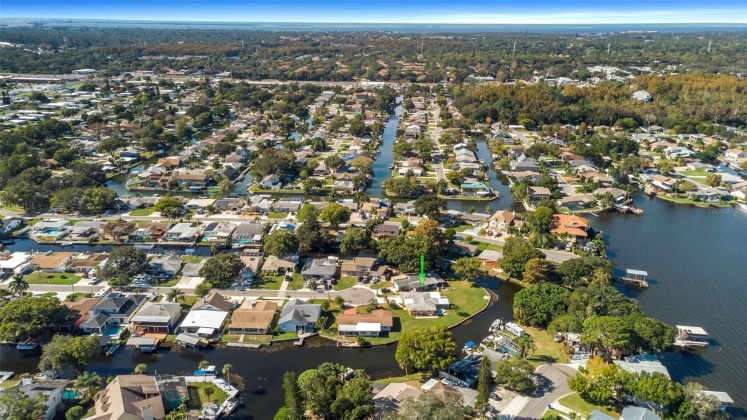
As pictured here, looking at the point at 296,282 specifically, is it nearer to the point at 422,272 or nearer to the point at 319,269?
the point at 319,269

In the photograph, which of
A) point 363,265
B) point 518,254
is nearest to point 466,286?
point 518,254

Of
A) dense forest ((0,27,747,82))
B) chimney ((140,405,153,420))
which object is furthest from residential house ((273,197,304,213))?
dense forest ((0,27,747,82))

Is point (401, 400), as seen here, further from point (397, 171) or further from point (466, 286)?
point (397, 171)

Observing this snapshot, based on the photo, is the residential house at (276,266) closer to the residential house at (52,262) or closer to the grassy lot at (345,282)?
the grassy lot at (345,282)

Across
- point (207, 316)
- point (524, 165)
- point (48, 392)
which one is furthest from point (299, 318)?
point (524, 165)

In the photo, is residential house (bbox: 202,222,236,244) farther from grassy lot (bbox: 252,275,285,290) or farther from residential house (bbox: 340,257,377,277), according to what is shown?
residential house (bbox: 340,257,377,277)

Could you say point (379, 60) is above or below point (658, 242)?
above

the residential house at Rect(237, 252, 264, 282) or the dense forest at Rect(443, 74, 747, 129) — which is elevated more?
the dense forest at Rect(443, 74, 747, 129)
